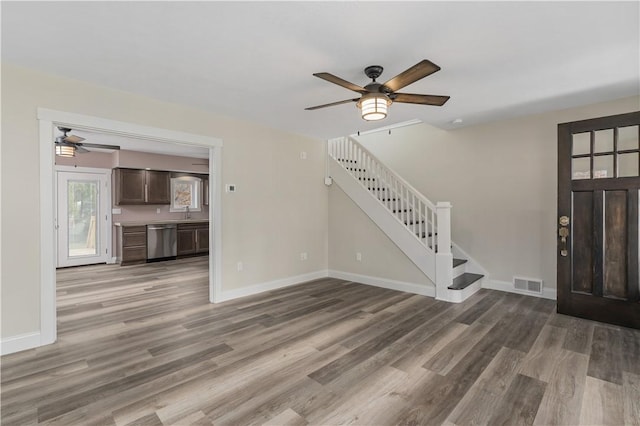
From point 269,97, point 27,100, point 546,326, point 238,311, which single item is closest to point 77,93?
point 27,100

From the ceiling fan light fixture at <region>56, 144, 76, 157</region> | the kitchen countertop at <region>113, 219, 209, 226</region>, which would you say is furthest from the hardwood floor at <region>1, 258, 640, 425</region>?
the kitchen countertop at <region>113, 219, 209, 226</region>

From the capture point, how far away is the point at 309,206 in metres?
5.47

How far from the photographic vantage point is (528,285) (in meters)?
4.36

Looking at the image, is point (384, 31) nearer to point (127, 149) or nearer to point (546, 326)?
point (546, 326)

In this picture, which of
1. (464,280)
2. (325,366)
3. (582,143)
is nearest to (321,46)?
(325,366)

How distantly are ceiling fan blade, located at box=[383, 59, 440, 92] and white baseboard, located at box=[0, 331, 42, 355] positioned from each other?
12.8 ft

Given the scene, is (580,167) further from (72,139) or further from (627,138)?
(72,139)

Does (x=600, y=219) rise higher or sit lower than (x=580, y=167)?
lower

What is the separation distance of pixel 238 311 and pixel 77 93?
2909 millimetres

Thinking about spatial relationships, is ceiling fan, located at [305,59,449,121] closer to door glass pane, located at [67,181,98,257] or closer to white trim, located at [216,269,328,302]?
white trim, located at [216,269,328,302]

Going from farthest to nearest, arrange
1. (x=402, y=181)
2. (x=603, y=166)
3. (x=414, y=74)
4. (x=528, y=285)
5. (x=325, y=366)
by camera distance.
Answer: (x=402, y=181)
(x=528, y=285)
(x=603, y=166)
(x=325, y=366)
(x=414, y=74)

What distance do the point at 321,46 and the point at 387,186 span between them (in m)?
3.02

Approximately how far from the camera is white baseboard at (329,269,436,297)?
14.5ft

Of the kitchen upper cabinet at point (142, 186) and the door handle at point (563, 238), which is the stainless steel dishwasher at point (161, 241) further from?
the door handle at point (563, 238)
